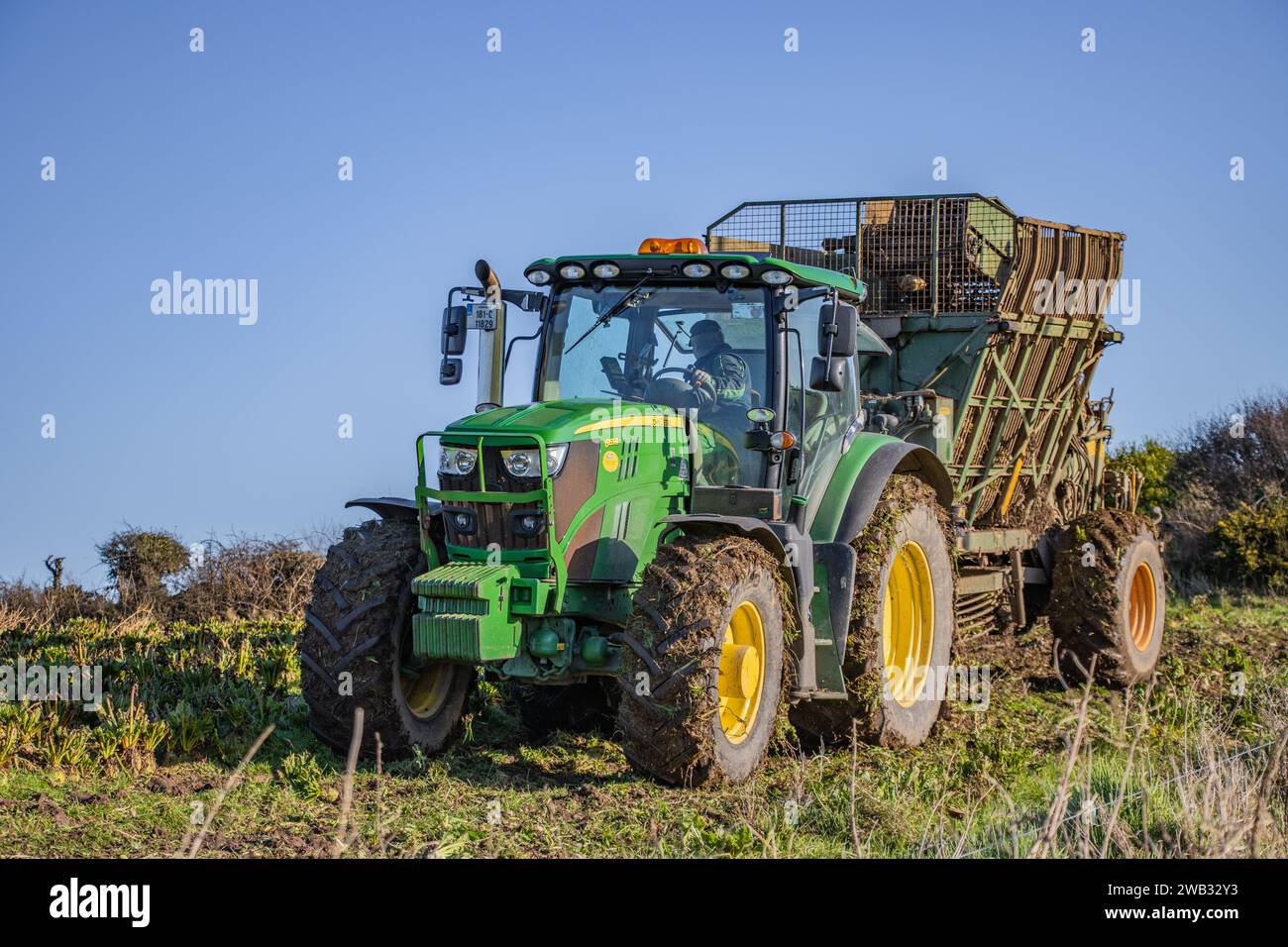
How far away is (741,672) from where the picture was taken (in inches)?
266

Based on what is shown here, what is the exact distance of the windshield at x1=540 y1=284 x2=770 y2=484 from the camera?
296 inches

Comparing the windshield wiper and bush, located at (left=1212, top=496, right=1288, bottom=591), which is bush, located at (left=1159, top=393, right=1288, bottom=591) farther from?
the windshield wiper

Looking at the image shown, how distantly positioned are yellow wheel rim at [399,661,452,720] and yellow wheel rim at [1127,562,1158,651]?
6.07m

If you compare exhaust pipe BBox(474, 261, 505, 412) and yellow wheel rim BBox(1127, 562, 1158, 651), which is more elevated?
exhaust pipe BBox(474, 261, 505, 412)

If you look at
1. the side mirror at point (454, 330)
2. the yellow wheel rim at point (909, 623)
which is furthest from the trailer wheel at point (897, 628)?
the side mirror at point (454, 330)

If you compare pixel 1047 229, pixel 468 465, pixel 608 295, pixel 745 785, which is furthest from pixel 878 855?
pixel 1047 229

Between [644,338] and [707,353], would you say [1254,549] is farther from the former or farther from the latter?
[644,338]

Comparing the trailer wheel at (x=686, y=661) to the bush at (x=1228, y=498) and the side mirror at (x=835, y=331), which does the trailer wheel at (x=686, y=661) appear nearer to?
the side mirror at (x=835, y=331)

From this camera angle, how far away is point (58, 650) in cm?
967

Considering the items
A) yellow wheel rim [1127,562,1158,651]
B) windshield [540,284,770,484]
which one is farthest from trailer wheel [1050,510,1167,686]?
windshield [540,284,770,484]

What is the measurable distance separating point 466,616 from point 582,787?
40.6 inches

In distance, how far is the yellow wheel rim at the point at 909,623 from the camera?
27.5ft

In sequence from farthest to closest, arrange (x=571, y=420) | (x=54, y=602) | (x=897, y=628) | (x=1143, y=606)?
(x=54, y=602)
(x=1143, y=606)
(x=897, y=628)
(x=571, y=420)

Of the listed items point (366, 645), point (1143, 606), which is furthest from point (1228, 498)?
point (366, 645)
